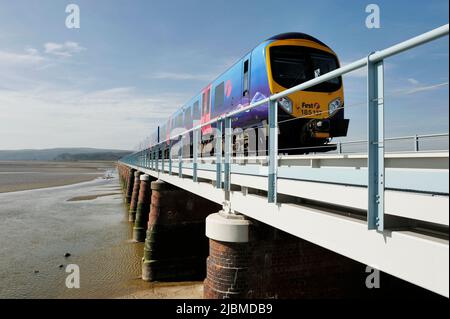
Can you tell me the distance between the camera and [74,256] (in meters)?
15.3

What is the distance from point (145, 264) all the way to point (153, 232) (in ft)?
3.57

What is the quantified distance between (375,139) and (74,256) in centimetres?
1514

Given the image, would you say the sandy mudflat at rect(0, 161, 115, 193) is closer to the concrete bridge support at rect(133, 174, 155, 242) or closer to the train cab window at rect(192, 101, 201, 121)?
the concrete bridge support at rect(133, 174, 155, 242)

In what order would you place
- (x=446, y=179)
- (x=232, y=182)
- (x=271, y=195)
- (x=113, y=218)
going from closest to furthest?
(x=446, y=179) → (x=271, y=195) → (x=232, y=182) → (x=113, y=218)

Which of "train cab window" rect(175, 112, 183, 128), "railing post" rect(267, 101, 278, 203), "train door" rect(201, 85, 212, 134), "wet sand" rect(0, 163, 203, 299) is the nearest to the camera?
"railing post" rect(267, 101, 278, 203)

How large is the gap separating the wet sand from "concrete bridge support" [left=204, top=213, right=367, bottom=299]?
508cm

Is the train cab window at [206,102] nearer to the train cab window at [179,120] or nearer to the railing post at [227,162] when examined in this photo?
the train cab window at [179,120]

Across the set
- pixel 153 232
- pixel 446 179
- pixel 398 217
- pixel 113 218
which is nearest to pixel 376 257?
pixel 398 217

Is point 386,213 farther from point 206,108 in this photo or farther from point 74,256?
point 74,256

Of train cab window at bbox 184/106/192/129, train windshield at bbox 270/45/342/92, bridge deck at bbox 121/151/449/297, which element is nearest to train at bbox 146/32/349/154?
train windshield at bbox 270/45/342/92

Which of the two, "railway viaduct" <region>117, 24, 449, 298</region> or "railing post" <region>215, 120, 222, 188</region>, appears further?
"railing post" <region>215, 120, 222, 188</region>

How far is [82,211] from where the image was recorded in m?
27.7

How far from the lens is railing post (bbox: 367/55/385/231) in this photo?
107 inches
